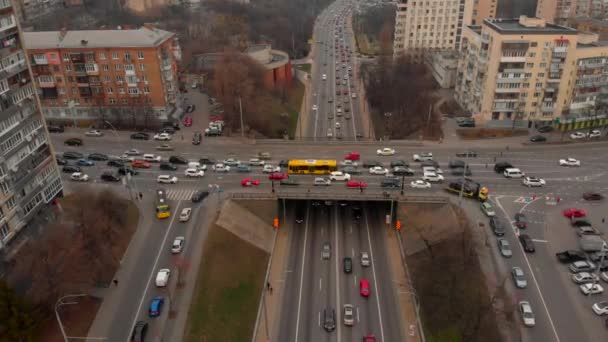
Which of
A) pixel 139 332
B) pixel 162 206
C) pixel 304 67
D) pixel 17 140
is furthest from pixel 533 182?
pixel 304 67

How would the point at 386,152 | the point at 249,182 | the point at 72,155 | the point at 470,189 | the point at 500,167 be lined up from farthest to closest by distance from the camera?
the point at 386,152, the point at 72,155, the point at 500,167, the point at 249,182, the point at 470,189

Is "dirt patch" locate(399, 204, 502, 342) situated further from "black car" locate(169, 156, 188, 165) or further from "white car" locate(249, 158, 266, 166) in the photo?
"black car" locate(169, 156, 188, 165)

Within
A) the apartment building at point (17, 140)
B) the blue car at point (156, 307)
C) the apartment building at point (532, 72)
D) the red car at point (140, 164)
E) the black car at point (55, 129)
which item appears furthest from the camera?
the black car at point (55, 129)

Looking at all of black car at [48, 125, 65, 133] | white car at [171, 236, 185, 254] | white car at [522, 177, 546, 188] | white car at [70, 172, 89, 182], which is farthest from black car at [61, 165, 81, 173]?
white car at [522, 177, 546, 188]

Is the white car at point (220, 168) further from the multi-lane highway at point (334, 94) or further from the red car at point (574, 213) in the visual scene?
the red car at point (574, 213)

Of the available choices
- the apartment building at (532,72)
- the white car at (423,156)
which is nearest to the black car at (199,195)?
the white car at (423,156)

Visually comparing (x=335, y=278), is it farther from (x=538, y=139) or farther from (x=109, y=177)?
(x=538, y=139)

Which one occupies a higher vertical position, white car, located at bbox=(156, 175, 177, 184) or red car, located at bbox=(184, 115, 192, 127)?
red car, located at bbox=(184, 115, 192, 127)
